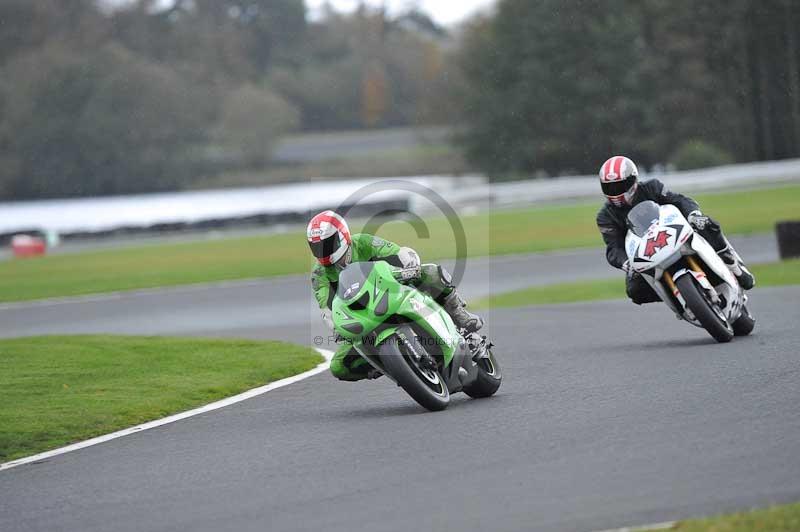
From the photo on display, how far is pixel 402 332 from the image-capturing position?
8562 mm

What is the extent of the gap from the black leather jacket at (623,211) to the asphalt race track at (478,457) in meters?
0.95

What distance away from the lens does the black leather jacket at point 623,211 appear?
11281 millimetres

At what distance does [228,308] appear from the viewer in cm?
2195

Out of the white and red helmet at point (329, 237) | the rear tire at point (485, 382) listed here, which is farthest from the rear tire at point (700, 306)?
the white and red helmet at point (329, 237)

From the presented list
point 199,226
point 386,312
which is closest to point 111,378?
point 386,312

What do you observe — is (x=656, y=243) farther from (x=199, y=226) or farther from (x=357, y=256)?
(x=199, y=226)

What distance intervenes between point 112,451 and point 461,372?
250cm

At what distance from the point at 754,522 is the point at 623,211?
645 cm

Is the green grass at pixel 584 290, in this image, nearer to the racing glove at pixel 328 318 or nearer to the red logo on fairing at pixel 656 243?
the red logo on fairing at pixel 656 243

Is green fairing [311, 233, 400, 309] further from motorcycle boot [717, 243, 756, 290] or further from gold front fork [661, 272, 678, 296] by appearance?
motorcycle boot [717, 243, 756, 290]

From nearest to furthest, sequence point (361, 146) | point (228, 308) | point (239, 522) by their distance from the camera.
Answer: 1. point (239, 522)
2. point (228, 308)
3. point (361, 146)

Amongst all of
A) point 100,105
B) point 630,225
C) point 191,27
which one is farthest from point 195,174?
point 630,225

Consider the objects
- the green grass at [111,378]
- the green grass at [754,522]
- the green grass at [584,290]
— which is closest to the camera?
the green grass at [754,522]

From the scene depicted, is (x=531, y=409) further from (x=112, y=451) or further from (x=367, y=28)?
(x=367, y=28)
